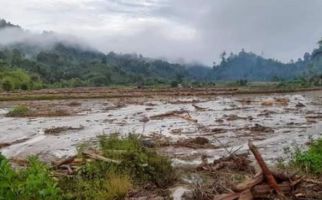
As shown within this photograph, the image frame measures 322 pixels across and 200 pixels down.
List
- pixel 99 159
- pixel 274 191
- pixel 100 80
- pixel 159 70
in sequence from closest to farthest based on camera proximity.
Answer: pixel 274 191, pixel 99 159, pixel 100 80, pixel 159 70

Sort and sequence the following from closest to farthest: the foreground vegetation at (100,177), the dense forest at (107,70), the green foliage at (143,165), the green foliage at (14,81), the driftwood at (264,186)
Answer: the driftwood at (264,186), the foreground vegetation at (100,177), the green foliage at (143,165), the green foliage at (14,81), the dense forest at (107,70)

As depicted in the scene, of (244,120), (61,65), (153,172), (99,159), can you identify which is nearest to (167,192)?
(153,172)

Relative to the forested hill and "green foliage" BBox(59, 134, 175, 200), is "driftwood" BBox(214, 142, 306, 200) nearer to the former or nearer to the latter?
"green foliage" BBox(59, 134, 175, 200)

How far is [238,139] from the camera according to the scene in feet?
66.3

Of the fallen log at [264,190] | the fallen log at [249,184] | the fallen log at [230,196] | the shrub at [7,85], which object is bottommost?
the shrub at [7,85]

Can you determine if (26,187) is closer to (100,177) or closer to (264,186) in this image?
(100,177)

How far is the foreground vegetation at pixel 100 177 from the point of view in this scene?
8219 millimetres

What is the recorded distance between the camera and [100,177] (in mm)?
10047

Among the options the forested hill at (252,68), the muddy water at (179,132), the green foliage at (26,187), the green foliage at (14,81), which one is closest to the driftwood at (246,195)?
the green foliage at (26,187)

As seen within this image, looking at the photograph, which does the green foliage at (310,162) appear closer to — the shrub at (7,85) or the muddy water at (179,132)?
the muddy water at (179,132)

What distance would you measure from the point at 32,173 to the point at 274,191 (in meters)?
3.87

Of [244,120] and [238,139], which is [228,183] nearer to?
[238,139]

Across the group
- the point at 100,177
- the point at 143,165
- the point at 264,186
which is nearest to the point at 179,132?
the point at 143,165

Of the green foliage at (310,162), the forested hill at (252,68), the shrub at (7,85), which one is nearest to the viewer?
the green foliage at (310,162)
